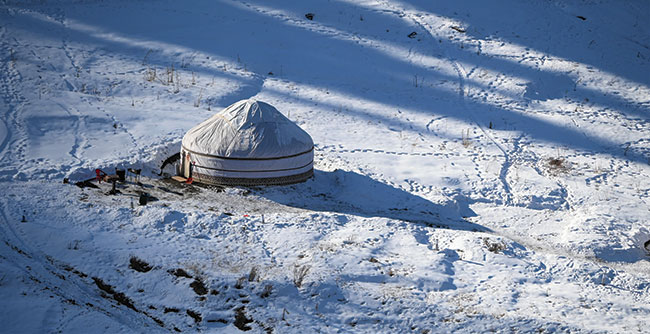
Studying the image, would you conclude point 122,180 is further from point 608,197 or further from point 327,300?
point 608,197

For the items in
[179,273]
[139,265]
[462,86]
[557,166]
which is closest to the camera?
[179,273]

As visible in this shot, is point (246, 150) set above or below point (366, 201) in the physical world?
above

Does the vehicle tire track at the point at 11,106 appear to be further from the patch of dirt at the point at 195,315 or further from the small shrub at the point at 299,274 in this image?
the small shrub at the point at 299,274

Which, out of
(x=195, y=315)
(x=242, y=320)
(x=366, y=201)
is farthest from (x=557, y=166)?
(x=195, y=315)

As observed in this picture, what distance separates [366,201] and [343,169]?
→ 49.6 inches

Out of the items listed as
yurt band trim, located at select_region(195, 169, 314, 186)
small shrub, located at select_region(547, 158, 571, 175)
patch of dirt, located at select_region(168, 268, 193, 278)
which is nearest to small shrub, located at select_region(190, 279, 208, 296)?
patch of dirt, located at select_region(168, 268, 193, 278)

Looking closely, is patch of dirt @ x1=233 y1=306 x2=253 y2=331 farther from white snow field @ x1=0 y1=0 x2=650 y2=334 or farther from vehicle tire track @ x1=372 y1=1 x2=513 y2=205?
vehicle tire track @ x1=372 y1=1 x2=513 y2=205

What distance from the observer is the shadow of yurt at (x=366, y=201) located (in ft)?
30.9

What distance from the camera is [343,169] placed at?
1108 cm

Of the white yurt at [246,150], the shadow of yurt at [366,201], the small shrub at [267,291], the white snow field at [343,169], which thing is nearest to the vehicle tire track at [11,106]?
the white snow field at [343,169]

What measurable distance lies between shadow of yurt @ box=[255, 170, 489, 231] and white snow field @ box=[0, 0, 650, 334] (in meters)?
0.05

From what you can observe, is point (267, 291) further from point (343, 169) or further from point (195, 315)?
point (343, 169)

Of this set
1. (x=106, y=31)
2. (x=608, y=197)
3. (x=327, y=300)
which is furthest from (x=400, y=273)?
(x=106, y=31)

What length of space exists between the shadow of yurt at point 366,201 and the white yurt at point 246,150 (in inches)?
13.6
